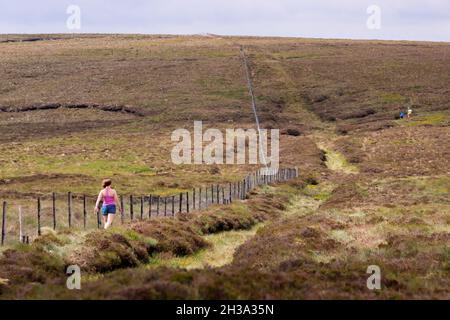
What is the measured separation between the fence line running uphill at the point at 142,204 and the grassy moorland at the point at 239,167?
4.85 feet

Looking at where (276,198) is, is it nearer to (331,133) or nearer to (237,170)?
(237,170)

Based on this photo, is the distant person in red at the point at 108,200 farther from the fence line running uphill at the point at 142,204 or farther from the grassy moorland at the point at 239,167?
the fence line running uphill at the point at 142,204

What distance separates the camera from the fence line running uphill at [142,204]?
26609mm

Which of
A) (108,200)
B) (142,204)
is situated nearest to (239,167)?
(142,204)

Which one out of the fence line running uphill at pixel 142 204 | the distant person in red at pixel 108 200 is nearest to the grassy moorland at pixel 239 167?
the distant person in red at pixel 108 200

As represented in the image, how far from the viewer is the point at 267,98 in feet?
378

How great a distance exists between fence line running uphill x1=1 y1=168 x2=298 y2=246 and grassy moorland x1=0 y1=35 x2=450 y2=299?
1479 mm

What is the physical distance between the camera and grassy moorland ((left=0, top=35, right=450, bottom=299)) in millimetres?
15148

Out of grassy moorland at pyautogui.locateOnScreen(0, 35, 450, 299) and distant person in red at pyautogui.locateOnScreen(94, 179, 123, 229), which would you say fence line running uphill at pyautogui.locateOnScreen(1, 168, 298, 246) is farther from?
distant person in red at pyautogui.locateOnScreen(94, 179, 123, 229)

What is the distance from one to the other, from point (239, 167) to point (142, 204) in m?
37.5

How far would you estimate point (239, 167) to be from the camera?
221ft

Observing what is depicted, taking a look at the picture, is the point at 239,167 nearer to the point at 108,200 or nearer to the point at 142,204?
the point at 142,204
